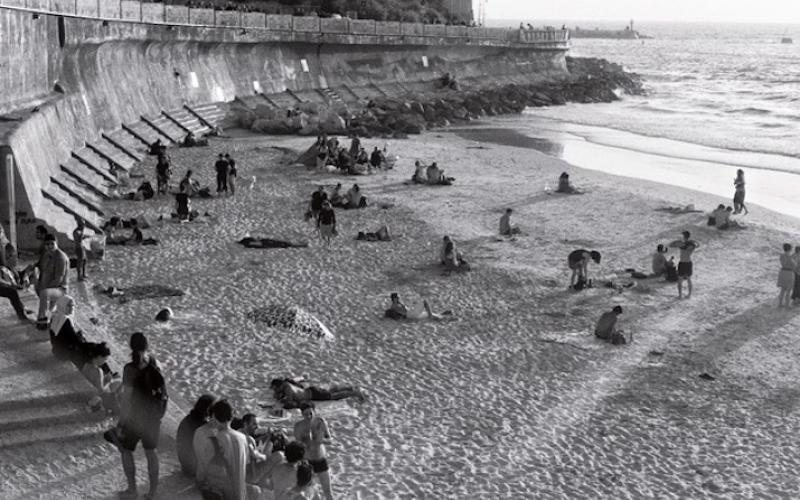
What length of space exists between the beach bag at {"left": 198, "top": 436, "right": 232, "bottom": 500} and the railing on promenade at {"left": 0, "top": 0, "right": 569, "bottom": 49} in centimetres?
1697

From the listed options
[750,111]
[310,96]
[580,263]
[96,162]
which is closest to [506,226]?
[580,263]

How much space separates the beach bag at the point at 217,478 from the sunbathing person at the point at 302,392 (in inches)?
158

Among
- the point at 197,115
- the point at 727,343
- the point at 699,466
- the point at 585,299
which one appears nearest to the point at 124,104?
the point at 197,115

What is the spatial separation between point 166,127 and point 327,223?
693 inches

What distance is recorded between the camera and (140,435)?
8.98 m

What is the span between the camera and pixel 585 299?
19078 mm

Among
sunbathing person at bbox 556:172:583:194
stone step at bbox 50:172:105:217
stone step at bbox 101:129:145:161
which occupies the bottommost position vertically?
sunbathing person at bbox 556:172:583:194

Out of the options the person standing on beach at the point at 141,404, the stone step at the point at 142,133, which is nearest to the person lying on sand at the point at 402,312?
the person standing on beach at the point at 141,404

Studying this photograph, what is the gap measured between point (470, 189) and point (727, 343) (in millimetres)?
15077

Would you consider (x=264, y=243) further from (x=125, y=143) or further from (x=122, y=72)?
(x=122, y=72)

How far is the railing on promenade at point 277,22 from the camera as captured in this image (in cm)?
2856

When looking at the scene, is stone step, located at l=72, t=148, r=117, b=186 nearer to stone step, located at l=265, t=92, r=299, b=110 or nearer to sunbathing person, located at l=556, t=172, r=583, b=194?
sunbathing person, located at l=556, t=172, r=583, b=194

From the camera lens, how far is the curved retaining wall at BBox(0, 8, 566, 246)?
2208cm

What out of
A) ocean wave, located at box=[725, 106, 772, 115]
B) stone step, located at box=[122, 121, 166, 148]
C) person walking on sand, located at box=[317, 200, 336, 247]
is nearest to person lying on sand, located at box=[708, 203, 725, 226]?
person walking on sand, located at box=[317, 200, 336, 247]
